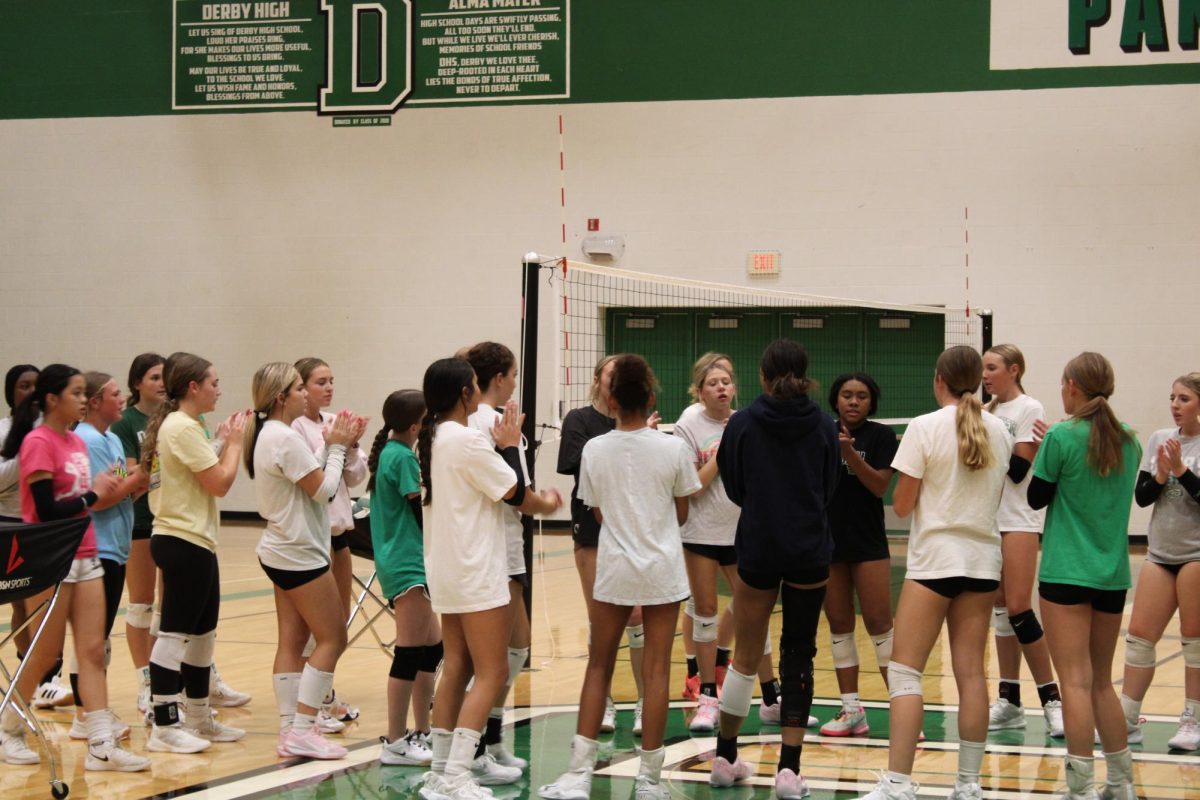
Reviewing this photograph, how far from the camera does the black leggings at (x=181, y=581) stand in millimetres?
5273

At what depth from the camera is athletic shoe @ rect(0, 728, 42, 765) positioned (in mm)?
5234

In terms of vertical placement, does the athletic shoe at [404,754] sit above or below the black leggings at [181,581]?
below

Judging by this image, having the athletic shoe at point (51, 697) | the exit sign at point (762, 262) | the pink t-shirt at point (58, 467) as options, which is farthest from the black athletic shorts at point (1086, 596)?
the exit sign at point (762, 262)

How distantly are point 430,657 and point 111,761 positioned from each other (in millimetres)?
1294

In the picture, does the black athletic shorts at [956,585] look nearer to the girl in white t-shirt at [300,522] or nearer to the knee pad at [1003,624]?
the knee pad at [1003,624]

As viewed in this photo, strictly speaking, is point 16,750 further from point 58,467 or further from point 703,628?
point 703,628

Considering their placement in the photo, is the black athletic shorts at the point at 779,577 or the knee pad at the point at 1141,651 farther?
the knee pad at the point at 1141,651

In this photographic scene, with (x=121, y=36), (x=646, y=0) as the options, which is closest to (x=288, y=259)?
(x=121, y=36)

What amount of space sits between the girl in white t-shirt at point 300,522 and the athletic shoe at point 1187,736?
3.46 metres

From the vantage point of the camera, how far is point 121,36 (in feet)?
48.6

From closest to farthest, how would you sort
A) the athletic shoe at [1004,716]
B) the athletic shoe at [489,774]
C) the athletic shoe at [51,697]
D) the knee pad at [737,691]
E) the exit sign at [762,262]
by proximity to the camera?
1. the knee pad at [737,691]
2. the athletic shoe at [489,774]
3. the athletic shoe at [1004,716]
4. the athletic shoe at [51,697]
5. the exit sign at [762,262]

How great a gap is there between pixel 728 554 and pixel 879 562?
65 centimetres

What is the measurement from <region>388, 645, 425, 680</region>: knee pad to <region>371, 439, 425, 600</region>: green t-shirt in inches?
9.0

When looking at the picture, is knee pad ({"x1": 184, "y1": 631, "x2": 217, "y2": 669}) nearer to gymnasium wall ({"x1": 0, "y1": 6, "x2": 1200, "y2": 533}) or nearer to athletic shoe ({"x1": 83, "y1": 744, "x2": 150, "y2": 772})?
athletic shoe ({"x1": 83, "y1": 744, "x2": 150, "y2": 772})
